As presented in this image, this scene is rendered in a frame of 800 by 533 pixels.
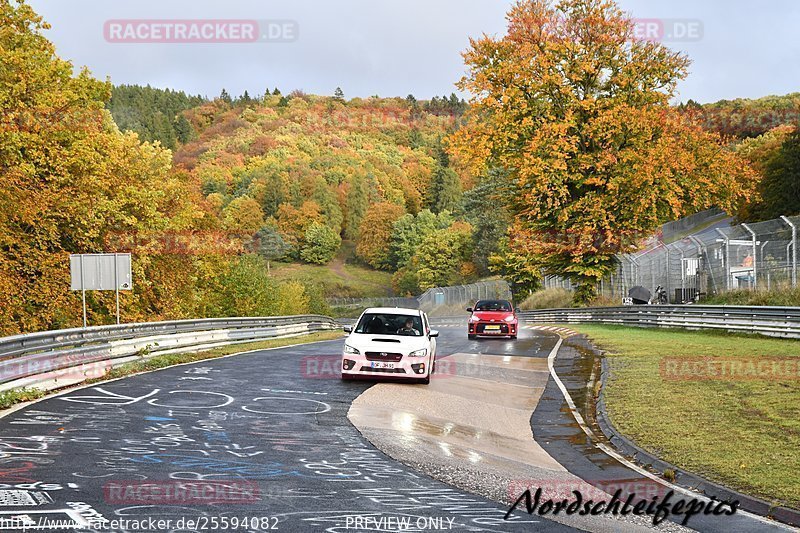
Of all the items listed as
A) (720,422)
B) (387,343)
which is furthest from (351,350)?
(720,422)

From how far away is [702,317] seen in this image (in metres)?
30.0

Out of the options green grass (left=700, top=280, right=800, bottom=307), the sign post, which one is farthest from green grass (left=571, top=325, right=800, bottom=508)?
the sign post

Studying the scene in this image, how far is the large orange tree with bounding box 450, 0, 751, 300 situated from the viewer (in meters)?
37.4

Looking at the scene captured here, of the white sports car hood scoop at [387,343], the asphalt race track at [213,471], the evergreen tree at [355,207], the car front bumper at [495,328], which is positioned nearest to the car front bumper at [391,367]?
the white sports car hood scoop at [387,343]

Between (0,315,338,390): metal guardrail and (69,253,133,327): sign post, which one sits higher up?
(69,253,133,327): sign post

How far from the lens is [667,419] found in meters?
12.0

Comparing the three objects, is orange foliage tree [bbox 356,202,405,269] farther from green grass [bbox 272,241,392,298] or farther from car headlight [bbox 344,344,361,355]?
car headlight [bbox 344,344,361,355]

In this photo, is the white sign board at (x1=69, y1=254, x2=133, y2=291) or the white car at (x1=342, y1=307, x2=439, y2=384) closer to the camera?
the white car at (x1=342, y1=307, x2=439, y2=384)

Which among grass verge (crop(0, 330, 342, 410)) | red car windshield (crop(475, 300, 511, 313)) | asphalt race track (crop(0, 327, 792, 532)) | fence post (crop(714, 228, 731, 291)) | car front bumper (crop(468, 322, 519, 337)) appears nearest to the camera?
asphalt race track (crop(0, 327, 792, 532))

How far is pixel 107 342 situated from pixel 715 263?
24.9 metres

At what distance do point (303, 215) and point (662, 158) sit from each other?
14781cm

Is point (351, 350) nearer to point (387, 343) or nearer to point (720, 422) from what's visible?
point (387, 343)

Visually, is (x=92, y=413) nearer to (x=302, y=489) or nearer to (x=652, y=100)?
(x=302, y=489)

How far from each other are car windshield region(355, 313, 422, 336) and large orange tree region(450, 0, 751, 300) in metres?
21.1
